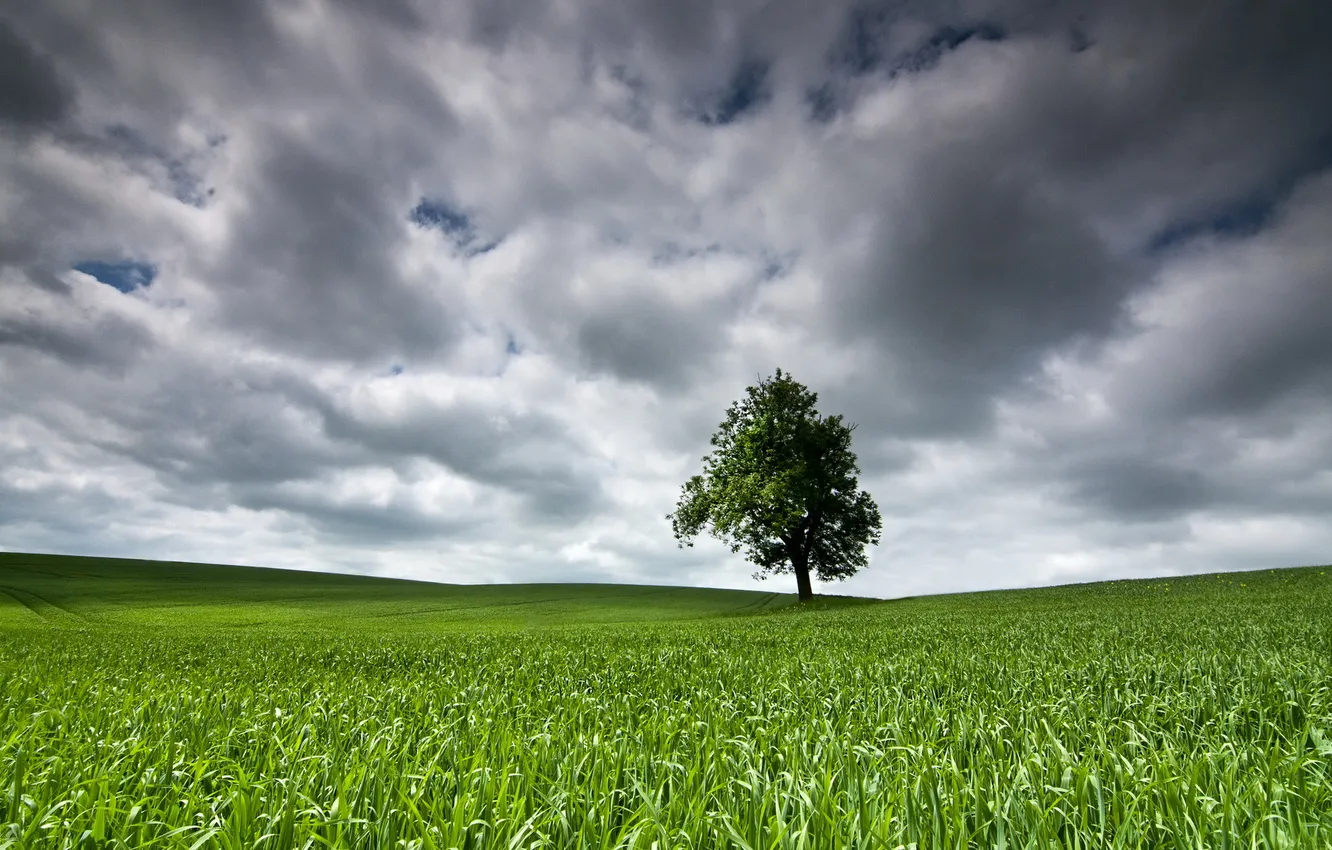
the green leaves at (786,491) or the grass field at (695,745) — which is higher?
the green leaves at (786,491)

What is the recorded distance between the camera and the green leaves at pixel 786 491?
42.9m

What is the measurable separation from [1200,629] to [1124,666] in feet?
29.2

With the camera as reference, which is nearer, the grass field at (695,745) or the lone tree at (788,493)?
the grass field at (695,745)

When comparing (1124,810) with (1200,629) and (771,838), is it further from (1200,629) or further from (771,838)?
(1200,629)

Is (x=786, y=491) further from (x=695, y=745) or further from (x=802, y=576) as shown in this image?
(x=695, y=745)

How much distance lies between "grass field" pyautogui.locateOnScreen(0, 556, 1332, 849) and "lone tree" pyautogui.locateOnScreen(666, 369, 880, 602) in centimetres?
2691

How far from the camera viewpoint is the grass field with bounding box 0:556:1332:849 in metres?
3.48

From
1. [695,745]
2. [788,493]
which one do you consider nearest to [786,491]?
[788,493]

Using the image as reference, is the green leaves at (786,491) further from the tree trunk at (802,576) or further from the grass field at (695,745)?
the grass field at (695,745)

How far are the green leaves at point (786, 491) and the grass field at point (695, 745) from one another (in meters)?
26.9

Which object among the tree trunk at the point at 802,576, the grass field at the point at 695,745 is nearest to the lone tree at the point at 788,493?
the tree trunk at the point at 802,576

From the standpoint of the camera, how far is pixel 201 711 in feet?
22.7

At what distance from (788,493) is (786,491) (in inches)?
11.3

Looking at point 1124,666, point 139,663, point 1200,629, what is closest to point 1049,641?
point 1200,629
